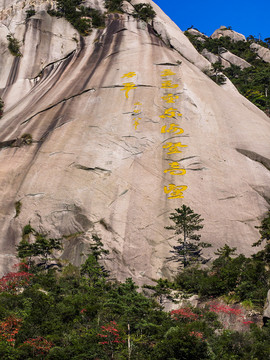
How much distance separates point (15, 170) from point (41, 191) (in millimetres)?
3009

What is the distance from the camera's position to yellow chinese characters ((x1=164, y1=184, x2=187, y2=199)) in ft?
81.1

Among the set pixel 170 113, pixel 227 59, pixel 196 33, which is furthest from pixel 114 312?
pixel 196 33

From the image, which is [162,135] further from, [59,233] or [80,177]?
[59,233]

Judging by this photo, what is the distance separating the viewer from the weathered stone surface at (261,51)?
214 feet

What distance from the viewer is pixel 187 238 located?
23.3 metres

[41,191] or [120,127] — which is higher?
[120,127]

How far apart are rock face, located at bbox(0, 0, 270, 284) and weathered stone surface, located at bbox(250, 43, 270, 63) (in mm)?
34889

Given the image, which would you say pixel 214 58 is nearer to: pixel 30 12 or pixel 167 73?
pixel 30 12

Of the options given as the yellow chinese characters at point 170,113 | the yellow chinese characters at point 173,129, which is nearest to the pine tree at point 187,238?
the yellow chinese characters at point 173,129

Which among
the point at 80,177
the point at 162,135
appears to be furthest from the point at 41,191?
the point at 162,135

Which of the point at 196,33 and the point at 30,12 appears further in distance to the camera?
the point at 196,33

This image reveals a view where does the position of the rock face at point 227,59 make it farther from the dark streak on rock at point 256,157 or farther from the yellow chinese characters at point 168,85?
the dark streak on rock at point 256,157

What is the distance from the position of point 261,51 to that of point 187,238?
175 feet

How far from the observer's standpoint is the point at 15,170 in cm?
2652
